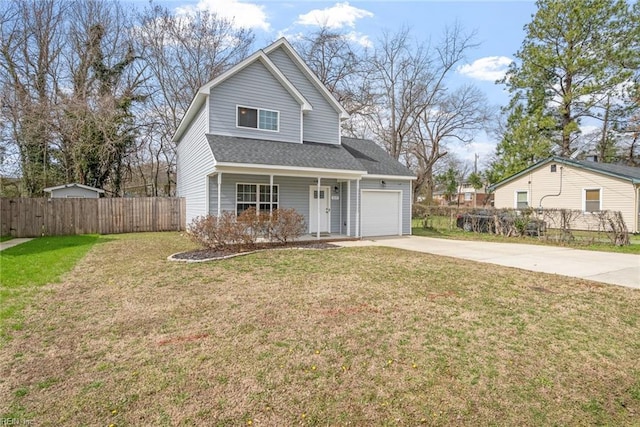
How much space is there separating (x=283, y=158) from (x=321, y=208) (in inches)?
121

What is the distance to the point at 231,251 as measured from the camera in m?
9.69

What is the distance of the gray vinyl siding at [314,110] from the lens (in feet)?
48.7

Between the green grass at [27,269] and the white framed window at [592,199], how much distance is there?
929 inches

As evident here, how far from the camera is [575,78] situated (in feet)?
85.9

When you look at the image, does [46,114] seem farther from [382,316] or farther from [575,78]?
[575,78]

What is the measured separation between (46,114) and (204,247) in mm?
15825

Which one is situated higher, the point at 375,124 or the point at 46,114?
the point at 375,124

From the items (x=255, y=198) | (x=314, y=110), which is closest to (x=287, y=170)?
(x=255, y=198)

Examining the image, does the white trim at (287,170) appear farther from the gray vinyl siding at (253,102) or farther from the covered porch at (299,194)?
the gray vinyl siding at (253,102)

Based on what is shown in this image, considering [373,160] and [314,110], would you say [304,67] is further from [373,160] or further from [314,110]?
[373,160]

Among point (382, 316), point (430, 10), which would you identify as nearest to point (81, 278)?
point (382, 316)

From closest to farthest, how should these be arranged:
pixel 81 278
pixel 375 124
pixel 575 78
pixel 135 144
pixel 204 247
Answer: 1. pixel 81 278
2. pixel 204 247
3. pixel 135 144
4. pixel 575 78
5. pixel 375 124

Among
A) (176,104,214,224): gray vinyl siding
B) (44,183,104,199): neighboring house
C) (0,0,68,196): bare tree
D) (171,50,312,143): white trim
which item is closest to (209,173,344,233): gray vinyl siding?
(176,104,214,224): gray vinyl siding

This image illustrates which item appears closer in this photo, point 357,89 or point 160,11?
point 160,11
